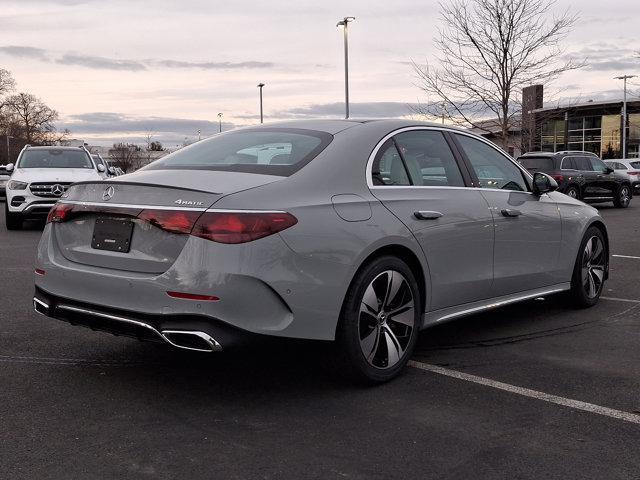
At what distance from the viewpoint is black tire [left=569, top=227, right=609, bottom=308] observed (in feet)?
21.4

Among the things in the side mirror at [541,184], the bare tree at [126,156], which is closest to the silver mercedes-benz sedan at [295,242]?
the side mirror at [541,184]

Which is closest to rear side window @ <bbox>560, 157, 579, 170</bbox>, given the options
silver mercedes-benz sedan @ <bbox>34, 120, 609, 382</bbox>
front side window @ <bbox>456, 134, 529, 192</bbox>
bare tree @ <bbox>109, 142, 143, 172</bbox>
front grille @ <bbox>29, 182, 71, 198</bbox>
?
front grille @ <bbox>29, 182, 71, 198</bbox>

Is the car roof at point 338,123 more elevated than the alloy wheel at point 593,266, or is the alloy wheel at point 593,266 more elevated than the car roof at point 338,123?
the car roof at point 338,123

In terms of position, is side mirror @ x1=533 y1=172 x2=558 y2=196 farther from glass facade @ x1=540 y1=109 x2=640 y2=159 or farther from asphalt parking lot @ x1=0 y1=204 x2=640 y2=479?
glass facade @ x1=540 y1=109 x2=640 y2=159

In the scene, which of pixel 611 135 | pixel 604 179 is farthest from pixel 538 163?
pixel 611 135

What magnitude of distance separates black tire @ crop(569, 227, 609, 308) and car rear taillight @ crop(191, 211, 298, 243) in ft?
11.9

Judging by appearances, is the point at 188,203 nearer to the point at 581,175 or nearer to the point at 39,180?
the point at 39,180

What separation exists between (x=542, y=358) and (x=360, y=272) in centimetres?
161

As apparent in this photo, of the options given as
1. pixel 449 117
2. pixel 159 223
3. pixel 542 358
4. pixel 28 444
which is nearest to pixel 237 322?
pixel 159 223

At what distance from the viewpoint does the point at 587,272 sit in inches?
263

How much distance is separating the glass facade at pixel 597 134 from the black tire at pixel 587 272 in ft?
214

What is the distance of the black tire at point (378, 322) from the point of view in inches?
165

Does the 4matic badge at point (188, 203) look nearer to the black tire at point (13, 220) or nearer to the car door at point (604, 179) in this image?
the black tire at point (13, 220)

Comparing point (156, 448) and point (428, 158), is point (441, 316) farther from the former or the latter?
point (156, 448)
